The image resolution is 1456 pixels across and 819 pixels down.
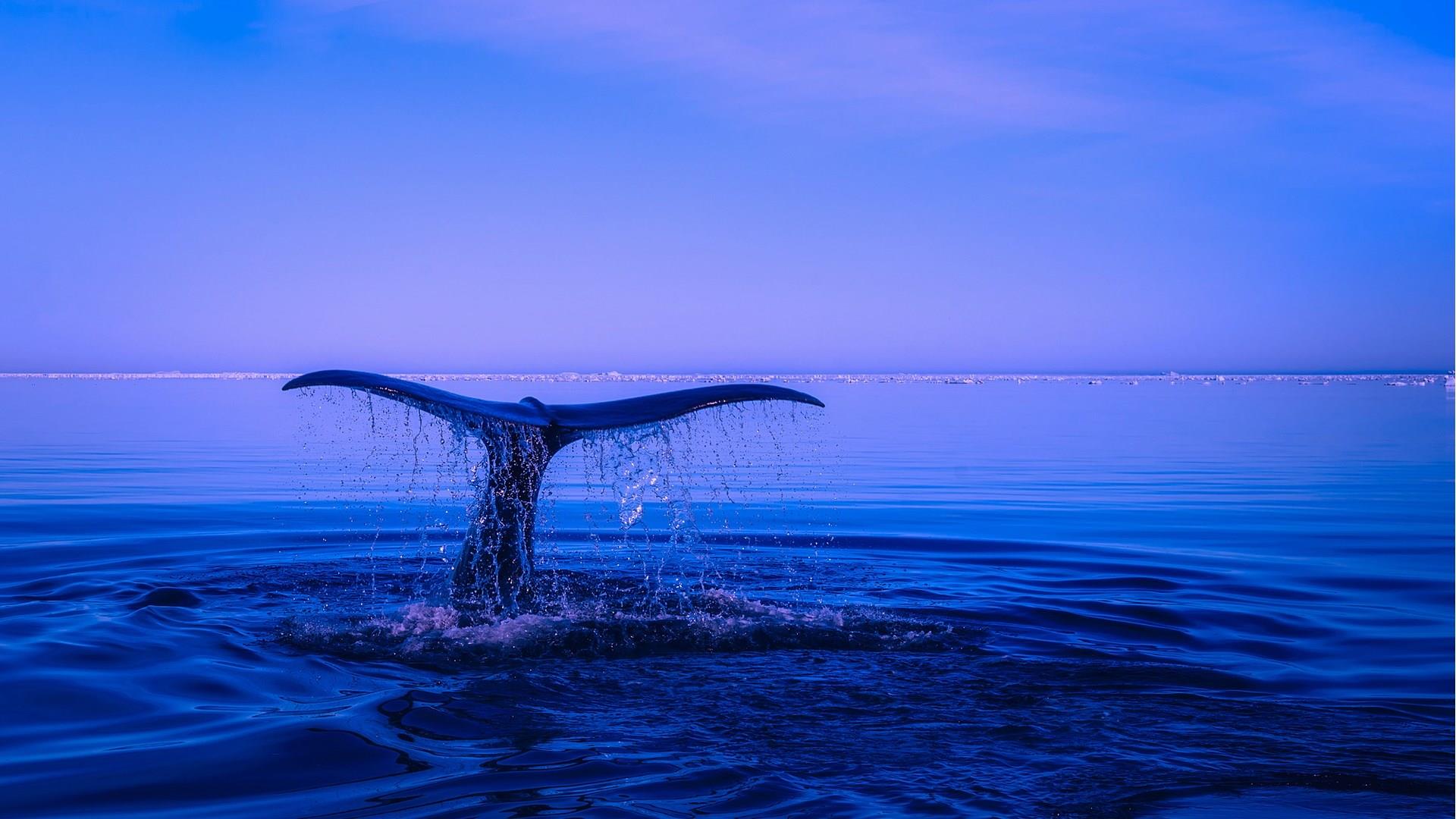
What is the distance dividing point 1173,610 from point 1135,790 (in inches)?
177

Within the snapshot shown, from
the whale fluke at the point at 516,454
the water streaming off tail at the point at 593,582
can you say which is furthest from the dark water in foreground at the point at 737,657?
the whale fluke at the point at 516,454

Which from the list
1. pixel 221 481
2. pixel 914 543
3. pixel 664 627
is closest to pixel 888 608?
pixel 664 627

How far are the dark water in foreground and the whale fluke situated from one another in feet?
0.81

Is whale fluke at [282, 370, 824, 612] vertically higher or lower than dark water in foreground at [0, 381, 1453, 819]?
higher

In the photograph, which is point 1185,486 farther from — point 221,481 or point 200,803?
point 200,803

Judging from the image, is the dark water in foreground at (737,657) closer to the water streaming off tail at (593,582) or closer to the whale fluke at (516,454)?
the water streaming off tail at (593,582)

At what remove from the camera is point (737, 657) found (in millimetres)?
6801

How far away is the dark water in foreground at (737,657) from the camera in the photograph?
4480mm

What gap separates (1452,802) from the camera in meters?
4.36

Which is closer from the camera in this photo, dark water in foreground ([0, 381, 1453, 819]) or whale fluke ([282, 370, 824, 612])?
dark water in foreground ([0, 381, 1453, 819])

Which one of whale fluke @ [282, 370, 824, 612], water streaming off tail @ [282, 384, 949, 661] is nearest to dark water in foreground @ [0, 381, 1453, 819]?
water streaming off tail @ [282, 384, 949, 661]

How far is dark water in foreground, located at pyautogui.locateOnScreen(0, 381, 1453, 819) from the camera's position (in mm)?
4480

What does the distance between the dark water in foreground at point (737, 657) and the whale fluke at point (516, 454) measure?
25 cm

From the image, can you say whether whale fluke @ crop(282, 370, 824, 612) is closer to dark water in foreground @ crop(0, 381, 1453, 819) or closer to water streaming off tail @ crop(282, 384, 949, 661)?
water streaming off tail @ crop(282, 384, 949, 661)
